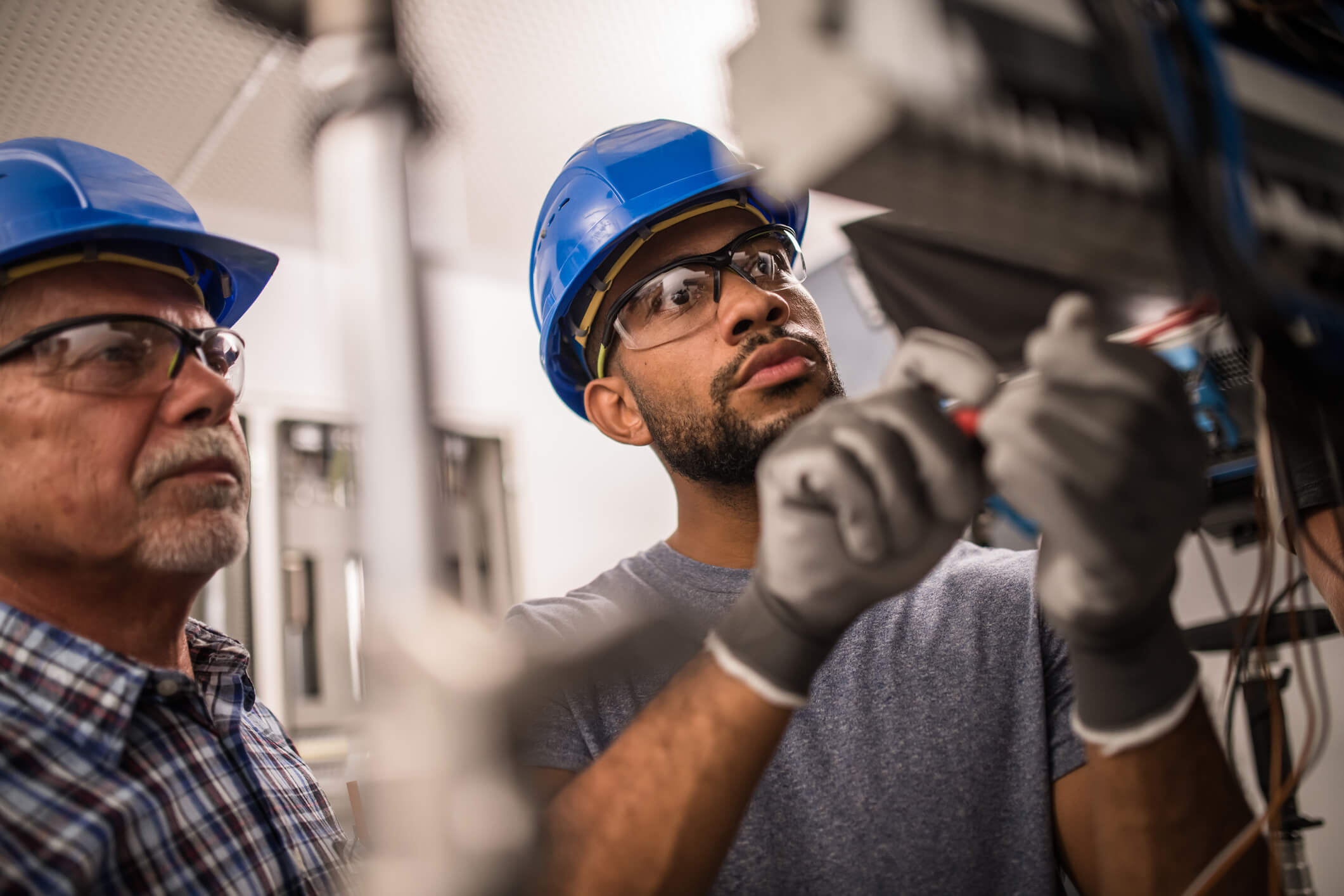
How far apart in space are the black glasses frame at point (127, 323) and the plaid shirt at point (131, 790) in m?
0.32

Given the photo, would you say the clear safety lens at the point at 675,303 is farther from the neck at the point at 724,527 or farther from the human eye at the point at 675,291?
the neck at the point at 724,527

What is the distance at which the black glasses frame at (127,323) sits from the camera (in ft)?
3.45

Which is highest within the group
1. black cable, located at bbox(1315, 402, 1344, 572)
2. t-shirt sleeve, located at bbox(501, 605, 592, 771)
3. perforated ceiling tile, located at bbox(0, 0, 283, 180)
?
perforated ceiling tile, located at bbox(0, 0, 283, 180)

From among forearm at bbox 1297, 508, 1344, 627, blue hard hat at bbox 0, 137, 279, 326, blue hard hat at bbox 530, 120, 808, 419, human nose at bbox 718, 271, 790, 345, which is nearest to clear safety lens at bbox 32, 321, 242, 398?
blue hard hat at bbox 0, 137, 279, 326

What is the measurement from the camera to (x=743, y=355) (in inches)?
47.2

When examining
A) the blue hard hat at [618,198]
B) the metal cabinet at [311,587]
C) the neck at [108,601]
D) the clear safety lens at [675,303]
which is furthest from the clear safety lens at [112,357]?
the metal cabinet at [311,587]

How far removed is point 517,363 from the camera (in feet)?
12.2

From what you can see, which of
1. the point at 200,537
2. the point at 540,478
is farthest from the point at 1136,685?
the point at 540,478

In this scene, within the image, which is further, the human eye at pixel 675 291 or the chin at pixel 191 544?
the human eye at pixel 675 291

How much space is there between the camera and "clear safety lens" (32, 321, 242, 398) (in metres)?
1.06

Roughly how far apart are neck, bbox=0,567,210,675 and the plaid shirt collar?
98 millimetres

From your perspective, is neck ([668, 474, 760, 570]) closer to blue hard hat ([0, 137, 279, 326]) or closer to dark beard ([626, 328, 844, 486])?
dark beard ([626, 328, 844, 486])

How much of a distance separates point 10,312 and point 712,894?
1.10 meters

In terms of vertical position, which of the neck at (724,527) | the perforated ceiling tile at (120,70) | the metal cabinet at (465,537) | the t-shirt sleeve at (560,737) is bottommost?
the t-shirt sleeve at (560,737)
